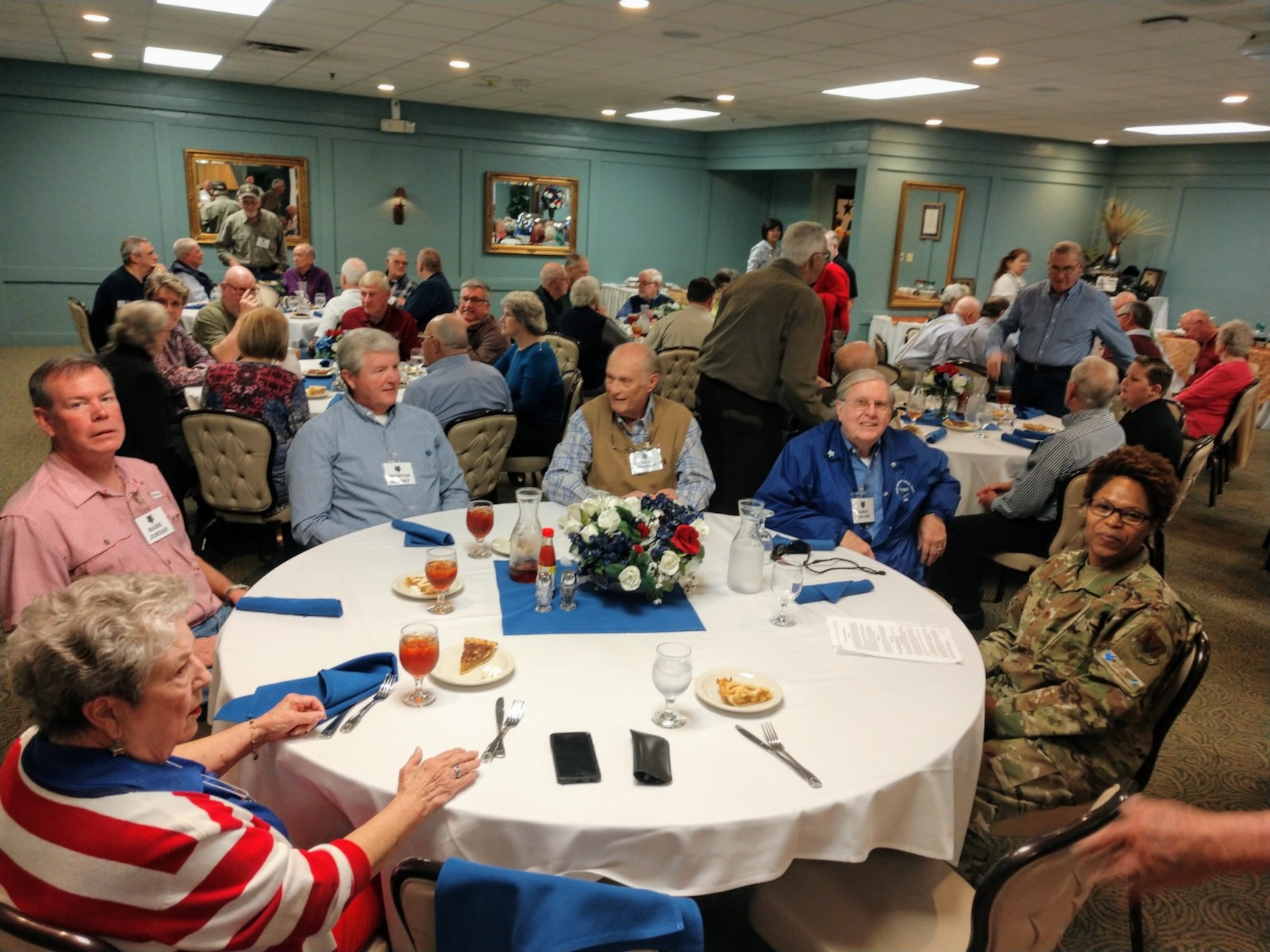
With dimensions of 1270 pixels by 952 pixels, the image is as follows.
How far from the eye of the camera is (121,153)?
957 cm

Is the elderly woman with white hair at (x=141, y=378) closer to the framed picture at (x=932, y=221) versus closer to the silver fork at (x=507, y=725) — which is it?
the silver fork at (x=507, y=725)

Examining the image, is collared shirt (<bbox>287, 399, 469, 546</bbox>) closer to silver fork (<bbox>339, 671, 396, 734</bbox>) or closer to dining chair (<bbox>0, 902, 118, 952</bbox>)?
silver fork (<bbox>339, 671, 396, 734</bbox>)

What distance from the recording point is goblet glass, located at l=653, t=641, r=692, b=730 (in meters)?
1.68

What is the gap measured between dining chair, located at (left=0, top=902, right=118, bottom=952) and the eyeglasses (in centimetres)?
229

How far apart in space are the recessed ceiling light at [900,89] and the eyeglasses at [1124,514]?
593cm

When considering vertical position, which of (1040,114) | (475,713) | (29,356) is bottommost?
(29,356)

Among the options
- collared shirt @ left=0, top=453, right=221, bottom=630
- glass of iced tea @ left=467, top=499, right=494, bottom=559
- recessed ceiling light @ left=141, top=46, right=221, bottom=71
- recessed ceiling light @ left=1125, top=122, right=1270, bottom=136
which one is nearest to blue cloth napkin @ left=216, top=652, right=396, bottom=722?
collared shirt @ left=0, top=453, right=221, bottom=630

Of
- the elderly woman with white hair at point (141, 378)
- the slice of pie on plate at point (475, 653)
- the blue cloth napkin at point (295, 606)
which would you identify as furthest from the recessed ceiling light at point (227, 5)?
the slice of pie on plate at point (475, 653)

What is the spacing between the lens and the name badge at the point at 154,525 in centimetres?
239

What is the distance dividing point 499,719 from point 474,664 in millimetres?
212

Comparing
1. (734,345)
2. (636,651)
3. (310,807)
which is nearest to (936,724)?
(636,651)

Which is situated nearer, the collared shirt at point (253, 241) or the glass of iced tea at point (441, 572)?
the glass of iced tea at point (441, 572)

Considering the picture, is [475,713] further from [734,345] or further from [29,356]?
[29,356]

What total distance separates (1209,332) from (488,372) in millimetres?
6213
